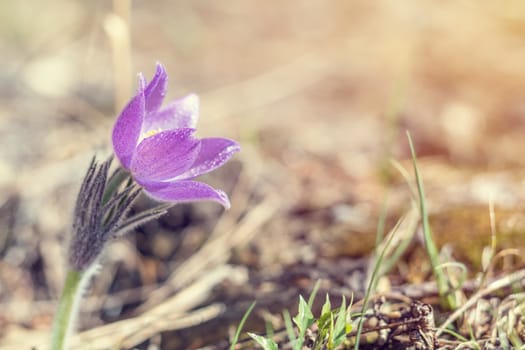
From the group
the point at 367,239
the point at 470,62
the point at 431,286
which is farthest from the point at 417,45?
the point at 431,286

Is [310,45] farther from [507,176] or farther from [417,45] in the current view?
[507,176]

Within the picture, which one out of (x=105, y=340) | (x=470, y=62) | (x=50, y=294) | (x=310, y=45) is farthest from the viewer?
(x=310, y=45)

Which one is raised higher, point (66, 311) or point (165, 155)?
point (165, 155)

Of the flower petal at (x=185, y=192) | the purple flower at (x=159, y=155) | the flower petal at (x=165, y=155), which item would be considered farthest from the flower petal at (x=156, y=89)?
the flower petal at (x=185, y=192)

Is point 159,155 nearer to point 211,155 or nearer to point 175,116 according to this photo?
point 211,155

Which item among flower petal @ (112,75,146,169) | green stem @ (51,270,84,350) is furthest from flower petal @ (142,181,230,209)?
green stem @ (51,270,84,350)

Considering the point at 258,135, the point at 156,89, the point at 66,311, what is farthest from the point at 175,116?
the point at 258,135

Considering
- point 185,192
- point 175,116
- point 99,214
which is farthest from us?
point 175,116
